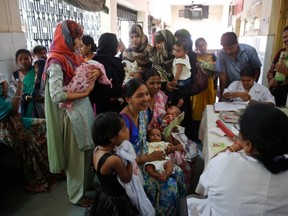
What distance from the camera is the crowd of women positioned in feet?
4.40

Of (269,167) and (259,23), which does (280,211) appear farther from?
(259,23)

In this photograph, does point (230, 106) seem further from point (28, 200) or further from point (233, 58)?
point (28, 200)

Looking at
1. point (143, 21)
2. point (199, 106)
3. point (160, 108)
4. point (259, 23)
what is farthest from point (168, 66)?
point (143, 21)

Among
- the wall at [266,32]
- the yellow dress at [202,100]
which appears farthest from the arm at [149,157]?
the wall at [266,32]

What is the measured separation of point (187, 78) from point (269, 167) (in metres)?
1.70

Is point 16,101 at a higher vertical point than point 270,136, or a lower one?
lower

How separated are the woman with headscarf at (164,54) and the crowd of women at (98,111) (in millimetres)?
10

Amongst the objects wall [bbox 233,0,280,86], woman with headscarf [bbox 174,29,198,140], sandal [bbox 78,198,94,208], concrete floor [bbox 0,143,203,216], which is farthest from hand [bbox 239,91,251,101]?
wall [bbox 233,0,280,86]

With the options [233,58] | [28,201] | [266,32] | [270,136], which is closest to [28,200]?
[28,201]

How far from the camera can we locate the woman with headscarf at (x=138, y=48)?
253 cm

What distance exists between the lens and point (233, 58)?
252cm

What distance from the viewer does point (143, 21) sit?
782 cm

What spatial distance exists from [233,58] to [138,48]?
101 centimetres

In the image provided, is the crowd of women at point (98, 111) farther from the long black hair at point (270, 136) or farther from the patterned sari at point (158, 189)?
the long black hair at point (270, 136)
